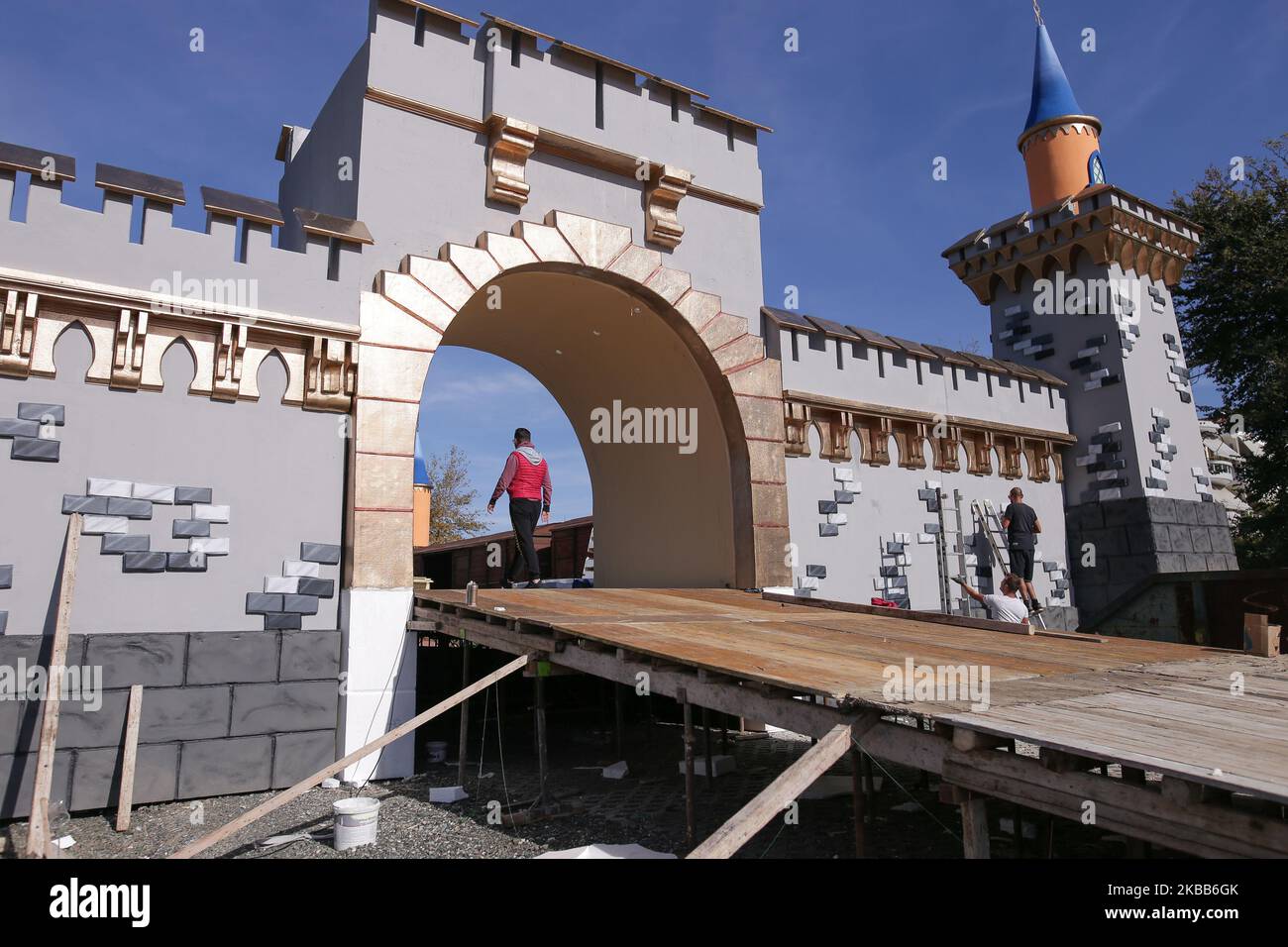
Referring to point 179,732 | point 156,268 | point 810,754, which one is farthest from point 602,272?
point 810,754

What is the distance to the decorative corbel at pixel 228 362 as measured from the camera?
697 centimetres

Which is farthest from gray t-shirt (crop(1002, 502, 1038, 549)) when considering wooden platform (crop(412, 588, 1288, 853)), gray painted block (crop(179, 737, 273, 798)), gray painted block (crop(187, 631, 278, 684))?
Result: gray painted block (crop(179, 737, 273, 798))

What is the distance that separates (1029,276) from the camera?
13.4m

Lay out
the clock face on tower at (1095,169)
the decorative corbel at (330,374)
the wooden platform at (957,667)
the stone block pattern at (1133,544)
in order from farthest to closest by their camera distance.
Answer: the clock face on tower at (1095,169), the stone block pattern at (1133,544), the decorative corbel at (330,374), the wooden platform at (957,667)

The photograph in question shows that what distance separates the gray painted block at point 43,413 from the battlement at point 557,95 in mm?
4069

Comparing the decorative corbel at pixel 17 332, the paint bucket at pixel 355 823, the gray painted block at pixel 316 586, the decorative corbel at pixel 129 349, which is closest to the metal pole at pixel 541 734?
the paint bucket at pixel 355 823

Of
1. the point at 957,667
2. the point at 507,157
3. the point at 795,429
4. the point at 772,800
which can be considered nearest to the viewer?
the point at 772,800

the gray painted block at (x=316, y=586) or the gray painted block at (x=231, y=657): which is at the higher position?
the gray painted block at (x=316, y=586)

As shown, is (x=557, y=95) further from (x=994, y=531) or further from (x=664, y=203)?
(x=994, y=531)

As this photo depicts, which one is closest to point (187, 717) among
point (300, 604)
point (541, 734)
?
point (300, 604)

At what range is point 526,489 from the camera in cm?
943

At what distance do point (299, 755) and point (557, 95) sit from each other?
23.4ft

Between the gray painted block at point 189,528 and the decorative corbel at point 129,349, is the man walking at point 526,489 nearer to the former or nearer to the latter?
the gray painted block at point 189,528
